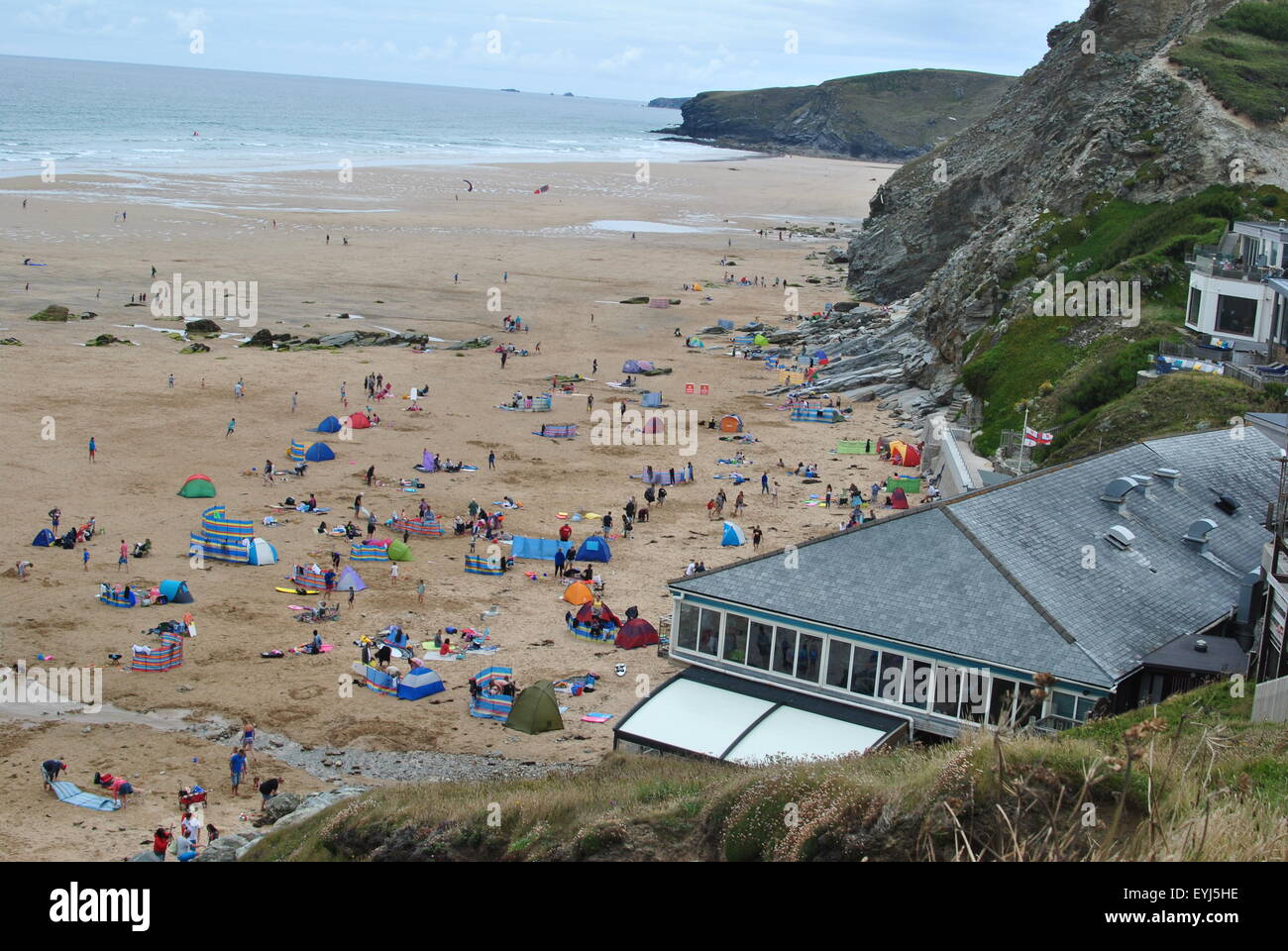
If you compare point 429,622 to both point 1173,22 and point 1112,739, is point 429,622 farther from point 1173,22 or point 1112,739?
point 1173,22

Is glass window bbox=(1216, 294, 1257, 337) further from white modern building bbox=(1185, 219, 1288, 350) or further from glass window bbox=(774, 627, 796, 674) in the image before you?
glass window bbox=(774, 627, 796, 674)

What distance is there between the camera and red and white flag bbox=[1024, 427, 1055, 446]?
35.3m

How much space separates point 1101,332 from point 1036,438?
37.6 ft

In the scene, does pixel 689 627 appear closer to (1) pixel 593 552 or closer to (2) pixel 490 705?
(2) pixel 490 705

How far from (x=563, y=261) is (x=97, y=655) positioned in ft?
228

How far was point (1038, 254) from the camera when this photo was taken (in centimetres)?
5566

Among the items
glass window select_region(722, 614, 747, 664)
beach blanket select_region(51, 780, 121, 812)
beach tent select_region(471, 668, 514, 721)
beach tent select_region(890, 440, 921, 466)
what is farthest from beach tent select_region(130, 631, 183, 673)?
beach tent select_region(890, 440, 921, 466)

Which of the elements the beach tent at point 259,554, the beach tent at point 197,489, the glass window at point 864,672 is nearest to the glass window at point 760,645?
the glass window at point 864,672

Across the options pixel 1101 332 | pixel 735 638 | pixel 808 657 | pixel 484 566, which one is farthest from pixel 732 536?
pixel 1101 332

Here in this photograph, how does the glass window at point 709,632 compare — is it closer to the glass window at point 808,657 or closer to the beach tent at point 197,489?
the glass window at point 808,657

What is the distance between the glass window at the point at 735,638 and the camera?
1977 centimetres

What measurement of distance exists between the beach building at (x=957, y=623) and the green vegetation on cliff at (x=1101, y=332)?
1190 centimetres

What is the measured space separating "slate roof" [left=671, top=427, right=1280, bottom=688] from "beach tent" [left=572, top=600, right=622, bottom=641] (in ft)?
29.6
